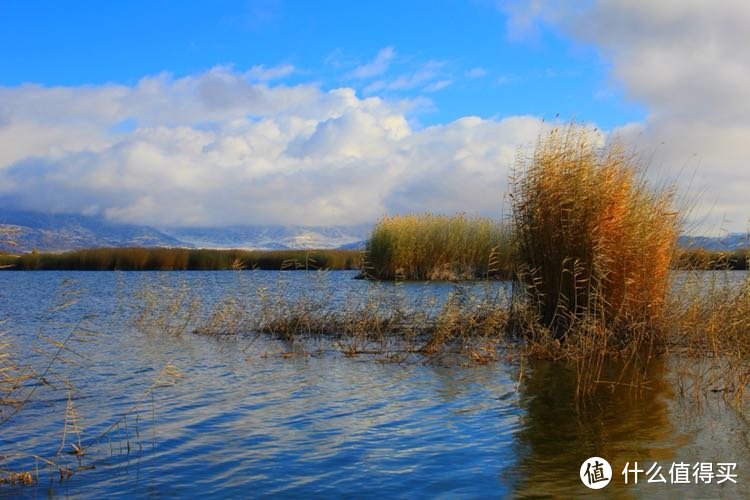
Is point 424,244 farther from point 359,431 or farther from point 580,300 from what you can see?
point 359,431

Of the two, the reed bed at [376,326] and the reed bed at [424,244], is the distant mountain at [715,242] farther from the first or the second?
the reed bed at [424,244]

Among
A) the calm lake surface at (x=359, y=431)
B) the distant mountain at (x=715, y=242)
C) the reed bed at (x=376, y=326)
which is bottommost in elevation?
the calm lake surface at (x=359, y=431)

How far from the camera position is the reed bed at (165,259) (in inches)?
2106

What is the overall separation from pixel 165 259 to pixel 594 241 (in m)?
45.1

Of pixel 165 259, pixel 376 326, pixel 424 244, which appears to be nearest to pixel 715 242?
pixel 376 326

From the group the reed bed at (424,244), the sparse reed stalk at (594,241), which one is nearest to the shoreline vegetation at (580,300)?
the sparse reed stalk at (594,241)

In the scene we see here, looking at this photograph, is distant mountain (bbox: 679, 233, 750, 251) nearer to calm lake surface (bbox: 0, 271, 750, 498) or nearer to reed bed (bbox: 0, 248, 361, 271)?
calm lake surface (bbox: 0, 271, 750, 498)

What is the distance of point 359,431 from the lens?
8.24m

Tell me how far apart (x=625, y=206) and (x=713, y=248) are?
117 inches

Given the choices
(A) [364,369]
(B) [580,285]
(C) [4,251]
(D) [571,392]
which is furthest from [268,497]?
(B) [580,285]

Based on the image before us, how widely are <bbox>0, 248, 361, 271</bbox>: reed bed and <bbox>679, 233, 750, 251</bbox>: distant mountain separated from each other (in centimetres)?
3680

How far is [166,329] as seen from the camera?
18.3m

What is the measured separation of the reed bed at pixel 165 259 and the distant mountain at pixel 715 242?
121 ft

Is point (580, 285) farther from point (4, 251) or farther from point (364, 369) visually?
point (4, 251)
